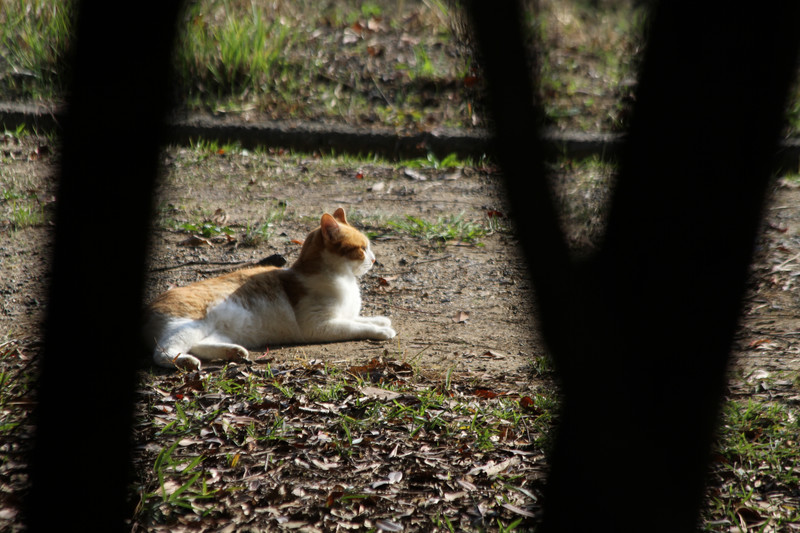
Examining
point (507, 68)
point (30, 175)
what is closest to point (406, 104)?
point (30, 175)

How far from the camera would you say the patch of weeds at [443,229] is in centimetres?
557

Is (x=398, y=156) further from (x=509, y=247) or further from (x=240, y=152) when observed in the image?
(x=509, y=247)

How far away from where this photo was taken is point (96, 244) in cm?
190

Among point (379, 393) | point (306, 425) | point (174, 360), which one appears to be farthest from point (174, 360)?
point (379, 393)

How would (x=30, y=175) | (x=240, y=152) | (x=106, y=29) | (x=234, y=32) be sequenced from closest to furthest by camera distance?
(x=106, y=29) → (x=30, y=175) → (x=240, y=152) → (x=234, y=32)

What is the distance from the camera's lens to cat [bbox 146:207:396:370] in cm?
371

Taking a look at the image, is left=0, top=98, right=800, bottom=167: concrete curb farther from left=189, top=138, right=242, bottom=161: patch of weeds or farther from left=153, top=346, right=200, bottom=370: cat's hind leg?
left=153, top=346, right=200, bottom=370: cat's hind leg

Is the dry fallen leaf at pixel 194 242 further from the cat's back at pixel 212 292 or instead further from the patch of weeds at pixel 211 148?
the patch of weeds at pixel 211 148

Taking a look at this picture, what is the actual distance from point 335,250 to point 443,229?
1723 mm

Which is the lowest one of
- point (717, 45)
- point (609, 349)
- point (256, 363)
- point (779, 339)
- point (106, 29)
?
point (256, 363)

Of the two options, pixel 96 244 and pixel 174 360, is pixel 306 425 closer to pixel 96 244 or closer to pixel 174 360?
pixel 174 360

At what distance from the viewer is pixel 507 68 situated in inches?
79.5

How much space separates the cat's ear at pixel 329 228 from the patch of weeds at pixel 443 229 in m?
1.59

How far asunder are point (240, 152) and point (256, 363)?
12.9 ft
